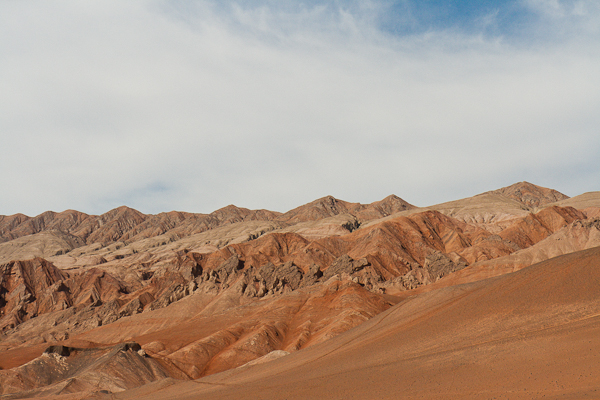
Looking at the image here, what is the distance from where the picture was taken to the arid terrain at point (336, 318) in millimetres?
19395

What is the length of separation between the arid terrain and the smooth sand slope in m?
0.11

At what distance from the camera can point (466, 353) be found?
20688 mm

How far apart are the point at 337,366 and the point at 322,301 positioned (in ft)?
123

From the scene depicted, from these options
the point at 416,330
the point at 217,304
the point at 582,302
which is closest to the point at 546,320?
the point at 582,302

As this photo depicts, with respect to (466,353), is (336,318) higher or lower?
lower

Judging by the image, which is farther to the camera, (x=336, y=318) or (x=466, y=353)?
(x=336, y=318)

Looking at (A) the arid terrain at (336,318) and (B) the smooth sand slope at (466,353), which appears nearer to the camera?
(B) the smooth sand slope at (466,353)

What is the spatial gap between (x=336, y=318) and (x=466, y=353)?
32.2m

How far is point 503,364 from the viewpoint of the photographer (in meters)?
18.2

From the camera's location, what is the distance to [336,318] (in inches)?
2051

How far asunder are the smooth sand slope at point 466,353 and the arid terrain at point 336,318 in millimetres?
108

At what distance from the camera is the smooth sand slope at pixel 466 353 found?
16.5 m

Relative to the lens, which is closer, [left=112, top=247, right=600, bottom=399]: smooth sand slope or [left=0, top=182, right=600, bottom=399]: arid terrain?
[left=112, top=247, right=600, bottom=399]: smooth sand slope

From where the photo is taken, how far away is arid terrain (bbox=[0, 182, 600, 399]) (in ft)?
63.6
